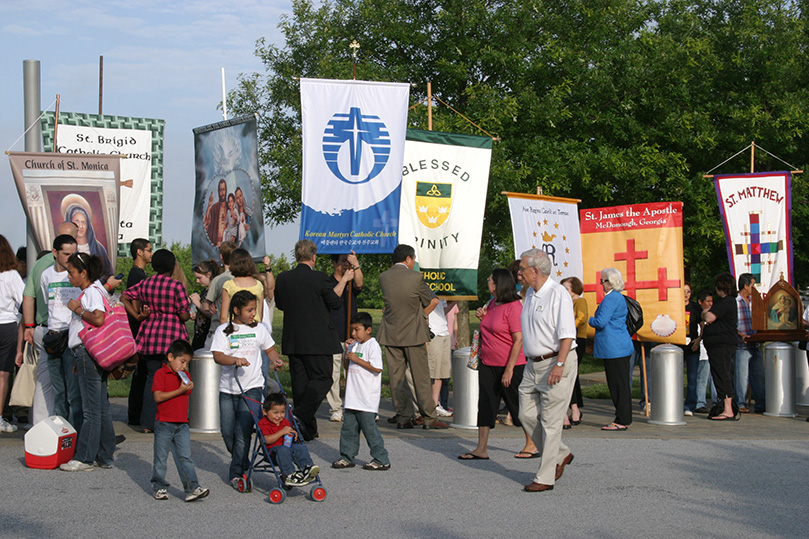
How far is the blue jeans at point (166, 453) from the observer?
6930mm

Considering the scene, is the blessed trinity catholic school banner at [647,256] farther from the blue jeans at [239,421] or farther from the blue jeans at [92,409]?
the blue jeans at [92,409]

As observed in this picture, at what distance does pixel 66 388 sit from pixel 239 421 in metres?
2.12

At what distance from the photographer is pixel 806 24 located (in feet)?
85.8

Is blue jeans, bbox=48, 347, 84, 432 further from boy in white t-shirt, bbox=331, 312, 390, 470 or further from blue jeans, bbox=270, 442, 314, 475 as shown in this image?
boy in white t-shirt, bbox=331, 312, 390, 470

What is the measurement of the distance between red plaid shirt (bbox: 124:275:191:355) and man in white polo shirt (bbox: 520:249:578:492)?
3.36 m

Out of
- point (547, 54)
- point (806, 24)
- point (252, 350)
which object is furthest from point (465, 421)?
point (806, 24)

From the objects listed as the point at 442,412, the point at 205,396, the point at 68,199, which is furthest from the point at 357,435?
the point at 68,199

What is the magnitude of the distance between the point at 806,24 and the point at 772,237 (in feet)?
44.8

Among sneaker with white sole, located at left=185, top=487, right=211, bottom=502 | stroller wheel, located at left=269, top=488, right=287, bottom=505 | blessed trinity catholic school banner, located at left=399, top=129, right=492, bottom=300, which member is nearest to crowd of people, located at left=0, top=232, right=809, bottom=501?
sneaker with white sole, located at left=185, top=487, right=211, bottom=502

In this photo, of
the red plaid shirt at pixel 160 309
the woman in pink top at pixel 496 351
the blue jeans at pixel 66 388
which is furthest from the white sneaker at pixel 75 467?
the woman in pink top at pixel 496 351

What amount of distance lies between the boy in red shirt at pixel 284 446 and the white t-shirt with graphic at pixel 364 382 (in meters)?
0.99

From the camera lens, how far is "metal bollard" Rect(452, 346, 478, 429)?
10859 mm

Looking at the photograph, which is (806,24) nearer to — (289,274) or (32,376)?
(289,274)

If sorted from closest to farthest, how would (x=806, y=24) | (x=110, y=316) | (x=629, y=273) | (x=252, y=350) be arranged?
1. (x=252, y=350)
2. (x=110, y=316)
3. (x=629, y=273)
4. (x=806, y=24)
